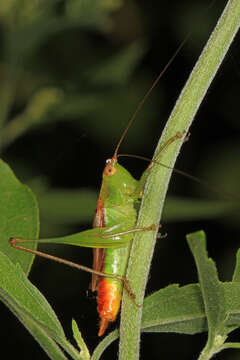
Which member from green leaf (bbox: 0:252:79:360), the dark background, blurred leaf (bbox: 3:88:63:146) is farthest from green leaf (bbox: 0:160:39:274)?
blurred leaf (bbox: 3:88:63:146)

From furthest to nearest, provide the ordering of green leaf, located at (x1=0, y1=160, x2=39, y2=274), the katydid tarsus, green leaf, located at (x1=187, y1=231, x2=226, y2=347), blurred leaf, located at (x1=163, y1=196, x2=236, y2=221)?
blurred leaf, located at (x1=163, y1=196, x2=236, y2=221), the katydid tarsus, green leaf, located at (x1=0, y1=160, x2=39, y2=274), green leaf, located at (x1=187, y1=231, x2=226, y2=347)

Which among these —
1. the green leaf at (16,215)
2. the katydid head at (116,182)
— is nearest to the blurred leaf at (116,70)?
the katydid head at (116,182)

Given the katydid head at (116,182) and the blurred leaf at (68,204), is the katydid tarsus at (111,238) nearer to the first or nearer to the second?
the katydid head at (116,182)

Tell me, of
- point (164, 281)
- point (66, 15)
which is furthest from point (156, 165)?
→ point (66, 15)

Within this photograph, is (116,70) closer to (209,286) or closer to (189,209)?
(189,209)

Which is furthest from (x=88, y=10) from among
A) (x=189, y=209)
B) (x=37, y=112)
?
(x=189, y=209)

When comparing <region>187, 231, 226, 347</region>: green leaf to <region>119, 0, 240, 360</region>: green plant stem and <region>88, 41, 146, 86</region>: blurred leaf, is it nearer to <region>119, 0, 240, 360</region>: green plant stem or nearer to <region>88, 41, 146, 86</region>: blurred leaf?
<region>119, 0, 240, 360</region>: green plant stem
